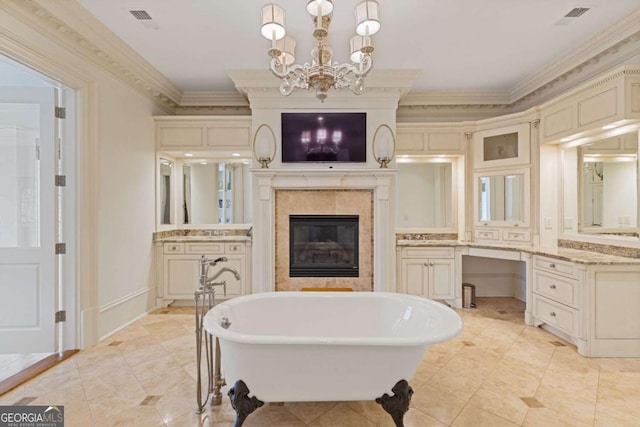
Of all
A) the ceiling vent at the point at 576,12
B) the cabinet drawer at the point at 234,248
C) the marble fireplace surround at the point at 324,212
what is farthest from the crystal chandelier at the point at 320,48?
the cabinet drawer at the point at 234,248

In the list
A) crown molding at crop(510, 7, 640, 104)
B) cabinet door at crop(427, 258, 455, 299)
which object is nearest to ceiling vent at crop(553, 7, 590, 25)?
crown molding at crop(510, 7, 640, 104)

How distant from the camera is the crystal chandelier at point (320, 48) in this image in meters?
1.74

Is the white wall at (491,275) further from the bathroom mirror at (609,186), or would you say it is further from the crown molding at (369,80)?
the crown molding at (369,80)

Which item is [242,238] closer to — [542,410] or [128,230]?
[128,230]

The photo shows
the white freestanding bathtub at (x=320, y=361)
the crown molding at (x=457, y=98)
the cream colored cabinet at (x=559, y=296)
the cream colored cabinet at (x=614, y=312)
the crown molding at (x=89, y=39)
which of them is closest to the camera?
the white freestanding bathtub at (x=320, y=361)

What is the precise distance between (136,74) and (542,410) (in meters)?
4.60

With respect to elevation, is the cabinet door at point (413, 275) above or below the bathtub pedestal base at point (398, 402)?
above

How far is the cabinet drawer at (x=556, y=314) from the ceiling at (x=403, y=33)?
2.54 meters

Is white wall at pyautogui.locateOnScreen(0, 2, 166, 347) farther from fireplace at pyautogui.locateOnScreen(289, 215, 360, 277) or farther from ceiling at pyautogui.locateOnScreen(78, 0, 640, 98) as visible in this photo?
fireplace at pyautogui.locateOnScreen(289, 215, 360, 277)

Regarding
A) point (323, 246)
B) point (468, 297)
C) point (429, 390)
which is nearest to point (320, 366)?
point (429, 390)

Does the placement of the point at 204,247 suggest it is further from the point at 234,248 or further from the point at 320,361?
the point at 320,361

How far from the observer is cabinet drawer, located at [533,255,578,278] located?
2.81 metres

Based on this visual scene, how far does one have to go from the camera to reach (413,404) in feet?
6.53

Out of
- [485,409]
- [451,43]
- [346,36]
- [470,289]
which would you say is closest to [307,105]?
[346,36]
